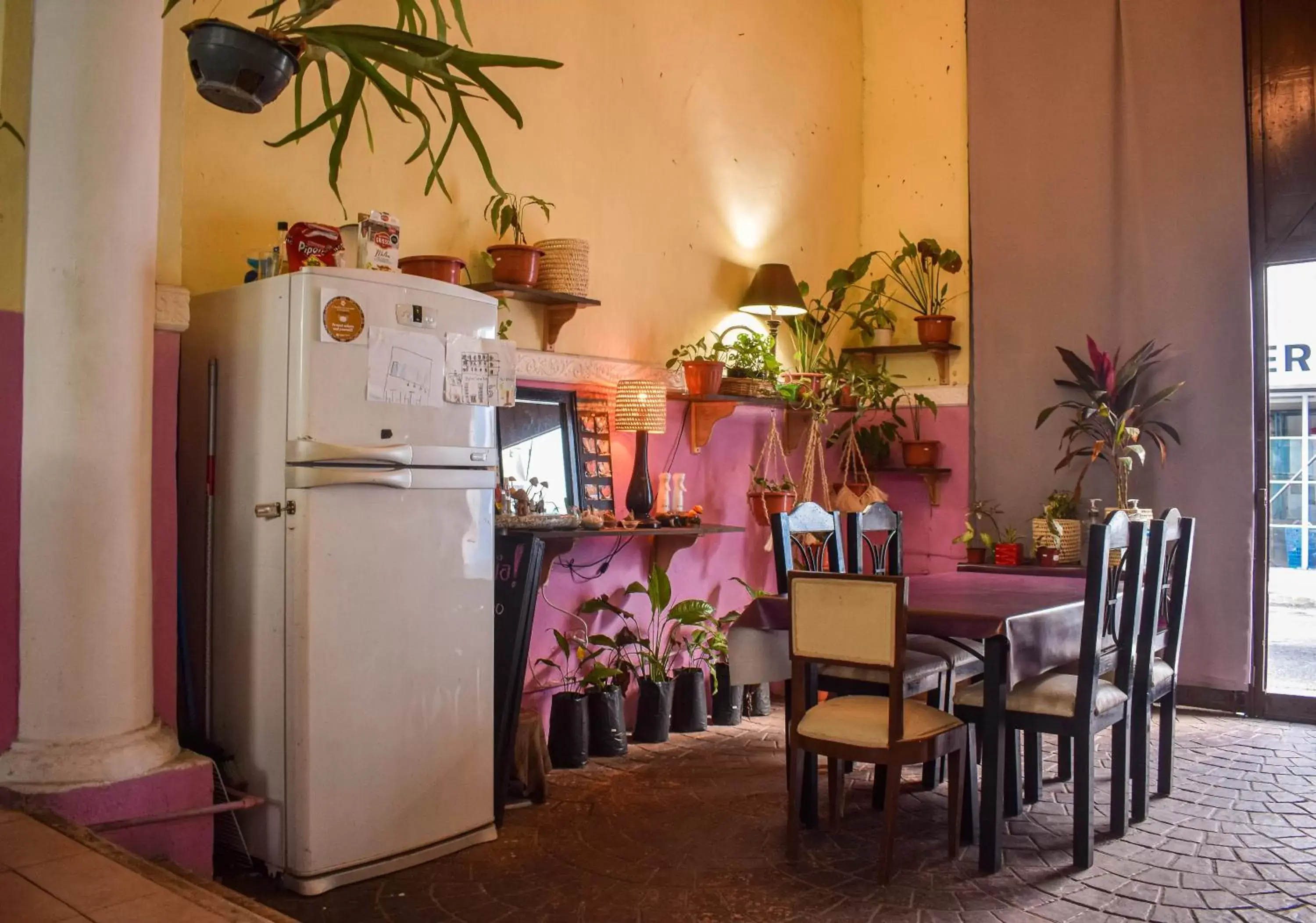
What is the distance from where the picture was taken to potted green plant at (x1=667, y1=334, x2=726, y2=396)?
16.0 feet

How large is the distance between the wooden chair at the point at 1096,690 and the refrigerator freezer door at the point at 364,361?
186 centimetres

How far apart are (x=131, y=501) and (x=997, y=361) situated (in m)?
4.60

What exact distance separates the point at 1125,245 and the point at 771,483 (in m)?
2.26

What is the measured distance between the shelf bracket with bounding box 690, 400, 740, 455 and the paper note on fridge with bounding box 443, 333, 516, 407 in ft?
5.82

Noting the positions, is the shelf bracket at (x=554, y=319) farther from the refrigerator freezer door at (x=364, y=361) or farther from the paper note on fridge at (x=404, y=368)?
the paper note on fridge at (x=404, y=368)

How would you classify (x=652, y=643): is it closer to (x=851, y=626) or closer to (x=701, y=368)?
(x=701, y=368)

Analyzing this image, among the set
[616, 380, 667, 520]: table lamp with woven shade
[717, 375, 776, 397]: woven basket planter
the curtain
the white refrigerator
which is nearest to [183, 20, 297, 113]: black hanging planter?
the white refrigerator

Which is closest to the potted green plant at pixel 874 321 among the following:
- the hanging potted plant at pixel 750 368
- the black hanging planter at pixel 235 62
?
the hanging potted plant at pixel 750 368

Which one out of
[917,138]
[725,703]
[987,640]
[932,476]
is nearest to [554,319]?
[725,703]

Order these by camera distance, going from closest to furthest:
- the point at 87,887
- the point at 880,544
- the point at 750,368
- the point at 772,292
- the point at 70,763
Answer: the point at 87,887 < the point at 70,763 < the point at 880,544 < the point at 750,368 < the point at 772,292

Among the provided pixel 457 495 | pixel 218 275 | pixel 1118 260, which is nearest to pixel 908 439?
pixel 1118 260

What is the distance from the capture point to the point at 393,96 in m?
2.33

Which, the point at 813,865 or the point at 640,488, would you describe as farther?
the point at 640,488

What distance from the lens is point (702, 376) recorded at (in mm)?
4891
